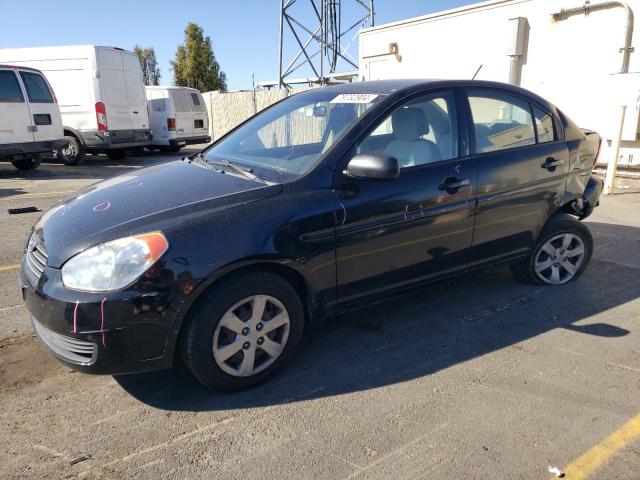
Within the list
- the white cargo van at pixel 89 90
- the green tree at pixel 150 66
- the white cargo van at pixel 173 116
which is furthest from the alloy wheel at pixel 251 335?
the green tree at pixel 150 66

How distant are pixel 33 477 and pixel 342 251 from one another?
1.86m

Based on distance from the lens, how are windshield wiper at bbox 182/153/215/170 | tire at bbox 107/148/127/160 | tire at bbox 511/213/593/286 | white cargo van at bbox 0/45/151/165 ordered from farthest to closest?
tire at bbox 107/148/127/160, white cargo van at bbox 0/45/151/165, tire at bbox 511/213/593/286, windshield wiper at bbox 182/153/215/170

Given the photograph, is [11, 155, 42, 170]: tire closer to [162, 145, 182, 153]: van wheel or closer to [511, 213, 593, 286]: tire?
[162, 145, 182, 153]: van wheel

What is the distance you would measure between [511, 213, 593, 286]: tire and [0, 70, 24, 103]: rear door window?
10045mm

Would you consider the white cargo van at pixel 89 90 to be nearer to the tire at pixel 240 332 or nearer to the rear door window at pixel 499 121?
the rear door window at pixel 499 121

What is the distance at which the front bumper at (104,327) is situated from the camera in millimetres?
2428

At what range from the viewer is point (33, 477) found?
2234mm

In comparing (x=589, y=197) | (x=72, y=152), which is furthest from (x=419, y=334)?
(x=72, y=152)

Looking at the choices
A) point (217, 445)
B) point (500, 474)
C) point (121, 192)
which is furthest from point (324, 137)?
point (500, 474)

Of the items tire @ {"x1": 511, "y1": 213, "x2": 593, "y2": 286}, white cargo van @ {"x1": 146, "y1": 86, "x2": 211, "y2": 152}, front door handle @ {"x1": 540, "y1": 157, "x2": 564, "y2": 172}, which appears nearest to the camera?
front door handle @ {"x1": 540, "y1": 157, "x2": 564, "y2": 172}

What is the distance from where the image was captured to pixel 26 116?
10.4m

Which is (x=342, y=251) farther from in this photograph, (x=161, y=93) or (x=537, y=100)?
(x=161, y=93)

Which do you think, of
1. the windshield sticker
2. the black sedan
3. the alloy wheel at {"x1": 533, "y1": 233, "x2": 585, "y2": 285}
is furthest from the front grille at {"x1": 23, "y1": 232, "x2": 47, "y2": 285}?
the alloy wheel at {"x1": 533, "y1": 233, "x2": 585, "y2": 285}

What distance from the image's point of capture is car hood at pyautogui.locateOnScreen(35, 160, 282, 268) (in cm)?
259
